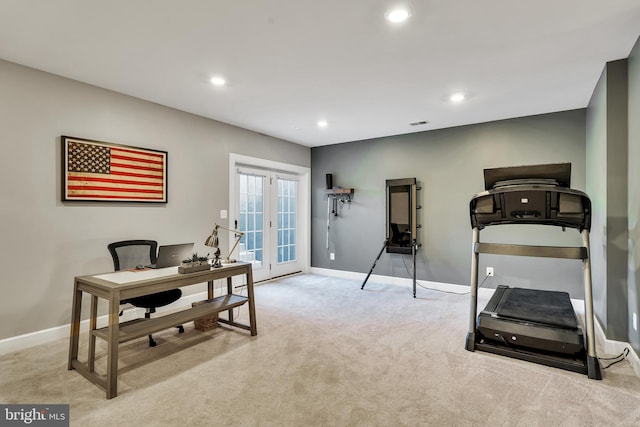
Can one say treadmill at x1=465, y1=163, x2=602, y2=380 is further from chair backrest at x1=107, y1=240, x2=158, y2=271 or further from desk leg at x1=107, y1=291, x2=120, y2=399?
chair backrest at x1=107, y1=240, x2=158, y2=271

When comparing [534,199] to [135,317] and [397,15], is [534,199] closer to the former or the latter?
[397,15]

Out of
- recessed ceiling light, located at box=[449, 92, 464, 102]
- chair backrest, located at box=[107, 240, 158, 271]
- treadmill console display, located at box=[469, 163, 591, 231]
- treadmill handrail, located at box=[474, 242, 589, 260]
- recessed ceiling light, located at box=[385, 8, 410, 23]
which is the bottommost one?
chair backrest, located at box=[107, 240, 158, 271]

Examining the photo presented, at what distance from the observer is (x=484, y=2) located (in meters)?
2.05

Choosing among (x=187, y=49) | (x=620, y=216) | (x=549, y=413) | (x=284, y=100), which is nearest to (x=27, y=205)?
(x=187, y=49)

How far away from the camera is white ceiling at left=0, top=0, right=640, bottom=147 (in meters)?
2.13

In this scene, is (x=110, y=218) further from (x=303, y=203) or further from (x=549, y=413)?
(x=549, y=413)

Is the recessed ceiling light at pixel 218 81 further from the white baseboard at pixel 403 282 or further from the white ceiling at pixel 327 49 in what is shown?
the white baseboard at pixel 403 282

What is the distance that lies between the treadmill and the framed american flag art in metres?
3.52

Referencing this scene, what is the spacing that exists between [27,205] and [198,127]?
6.85 ft

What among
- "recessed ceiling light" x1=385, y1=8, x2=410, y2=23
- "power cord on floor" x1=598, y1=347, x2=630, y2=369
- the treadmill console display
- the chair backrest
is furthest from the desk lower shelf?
"power cord on floor" x1=598, y1=347, x2=630, y2=369

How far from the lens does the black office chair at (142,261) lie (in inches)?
116

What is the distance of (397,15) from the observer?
217 cm

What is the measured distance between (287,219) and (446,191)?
2.86 metres

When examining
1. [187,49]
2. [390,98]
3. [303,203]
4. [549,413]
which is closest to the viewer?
[549,413]
